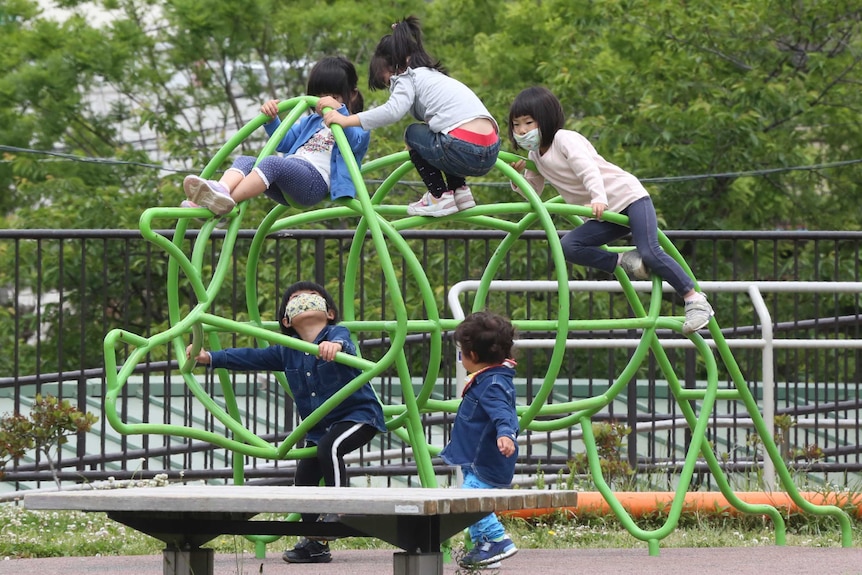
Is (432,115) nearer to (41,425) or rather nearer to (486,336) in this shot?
(486,336)

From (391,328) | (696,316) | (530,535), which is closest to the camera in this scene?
(391,328)

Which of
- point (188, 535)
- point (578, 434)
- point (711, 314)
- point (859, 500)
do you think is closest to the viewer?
point (188, 535)

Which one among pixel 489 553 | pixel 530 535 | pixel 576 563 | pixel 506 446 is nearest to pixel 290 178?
pixel 506 446

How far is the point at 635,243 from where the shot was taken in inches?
235

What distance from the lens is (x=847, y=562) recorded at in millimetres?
5922

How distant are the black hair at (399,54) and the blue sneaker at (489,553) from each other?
72.4 inches

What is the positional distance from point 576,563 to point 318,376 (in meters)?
1.40

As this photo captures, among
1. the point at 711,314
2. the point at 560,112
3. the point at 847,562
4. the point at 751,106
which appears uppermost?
the point at 751,106

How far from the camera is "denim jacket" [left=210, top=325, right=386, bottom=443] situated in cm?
555

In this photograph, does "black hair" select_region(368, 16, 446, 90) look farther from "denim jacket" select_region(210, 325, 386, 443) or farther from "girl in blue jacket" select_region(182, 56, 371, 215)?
"denim jacket" select_region(210, 325, 386, 443)

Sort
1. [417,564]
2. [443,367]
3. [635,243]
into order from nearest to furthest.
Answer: [417,564] < [635,243] < [443,367]

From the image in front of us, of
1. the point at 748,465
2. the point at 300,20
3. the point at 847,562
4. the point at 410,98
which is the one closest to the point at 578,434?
the point at 748,465

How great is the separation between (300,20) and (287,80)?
2.82ft

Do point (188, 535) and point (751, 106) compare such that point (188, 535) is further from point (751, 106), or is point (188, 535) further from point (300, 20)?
point (300, 20)
